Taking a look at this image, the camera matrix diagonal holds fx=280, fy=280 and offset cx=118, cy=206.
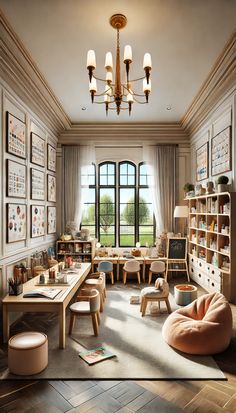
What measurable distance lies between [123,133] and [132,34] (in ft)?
12.4

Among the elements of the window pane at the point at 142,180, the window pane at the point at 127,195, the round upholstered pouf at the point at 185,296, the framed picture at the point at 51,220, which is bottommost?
the round upholstered pouf at the point at 185,296

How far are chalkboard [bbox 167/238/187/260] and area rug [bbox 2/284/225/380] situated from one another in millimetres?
2554

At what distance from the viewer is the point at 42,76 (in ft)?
15.7

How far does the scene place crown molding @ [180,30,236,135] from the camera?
4125 mm

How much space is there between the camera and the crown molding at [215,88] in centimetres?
412

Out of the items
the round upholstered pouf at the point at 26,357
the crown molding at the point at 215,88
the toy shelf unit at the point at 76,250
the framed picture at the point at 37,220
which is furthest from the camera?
the toy shelf unit at the point at 76,250

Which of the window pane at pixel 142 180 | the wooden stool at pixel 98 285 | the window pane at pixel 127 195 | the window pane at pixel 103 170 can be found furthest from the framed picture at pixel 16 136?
the window pane at pixel 142 180

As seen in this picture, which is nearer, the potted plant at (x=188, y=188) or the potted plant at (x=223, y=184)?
the potted plant at (x=223, y=184)

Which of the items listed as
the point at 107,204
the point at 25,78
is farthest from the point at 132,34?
the point at 107,204

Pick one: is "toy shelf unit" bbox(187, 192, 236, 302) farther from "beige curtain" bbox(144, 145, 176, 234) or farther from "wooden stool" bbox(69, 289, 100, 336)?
"wooden stool" bbox(69, 289, 100, 336)

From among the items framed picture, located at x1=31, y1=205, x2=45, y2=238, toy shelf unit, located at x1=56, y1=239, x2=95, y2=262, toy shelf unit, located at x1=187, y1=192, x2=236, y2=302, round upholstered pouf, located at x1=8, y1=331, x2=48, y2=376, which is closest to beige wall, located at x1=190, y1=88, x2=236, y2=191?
toy shelf unit, located at x1=187, y1=192, x2=236, y2=302

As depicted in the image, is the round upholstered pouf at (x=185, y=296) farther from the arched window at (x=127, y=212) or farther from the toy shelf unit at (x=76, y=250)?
the arched window at (x=127, y=212)

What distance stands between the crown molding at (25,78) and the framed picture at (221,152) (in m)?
3.37

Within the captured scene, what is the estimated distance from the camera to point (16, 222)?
14.9 feet
